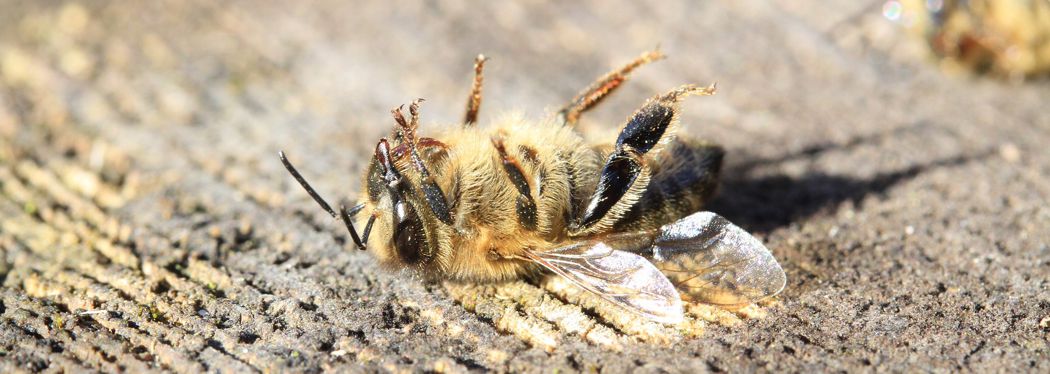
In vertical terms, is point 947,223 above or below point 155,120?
below

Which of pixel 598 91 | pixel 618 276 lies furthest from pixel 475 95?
pixel 618 276

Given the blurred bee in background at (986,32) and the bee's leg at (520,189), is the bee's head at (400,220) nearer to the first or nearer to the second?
the bee's leg at (520,189)

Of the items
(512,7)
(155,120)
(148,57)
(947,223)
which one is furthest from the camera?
(512,7)

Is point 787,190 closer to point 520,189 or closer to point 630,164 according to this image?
point 630,164

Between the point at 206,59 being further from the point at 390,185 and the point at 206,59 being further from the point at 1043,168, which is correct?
the point at 1043,168

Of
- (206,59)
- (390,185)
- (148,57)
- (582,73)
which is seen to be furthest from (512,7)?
(390,185)

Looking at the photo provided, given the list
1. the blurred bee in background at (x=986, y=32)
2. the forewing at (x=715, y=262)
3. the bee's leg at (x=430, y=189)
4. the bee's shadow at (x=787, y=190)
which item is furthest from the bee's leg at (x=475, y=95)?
the blurred bee in background at (x=986, y=32)

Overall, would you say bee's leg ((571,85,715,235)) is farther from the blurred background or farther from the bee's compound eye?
the bee's compound eye

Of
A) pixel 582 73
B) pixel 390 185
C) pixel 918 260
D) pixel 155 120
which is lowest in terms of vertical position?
pixel 918 260
